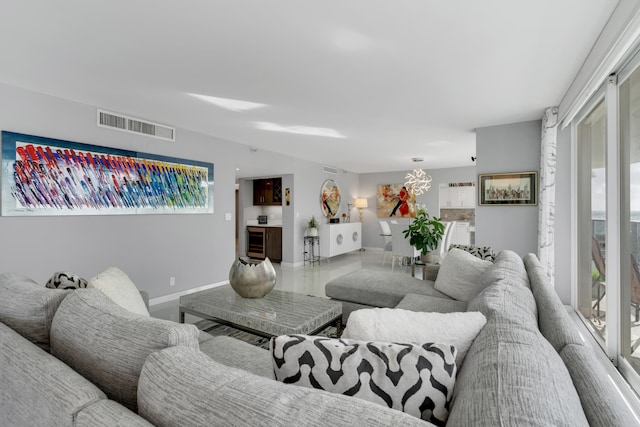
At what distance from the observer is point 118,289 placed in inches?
61.6

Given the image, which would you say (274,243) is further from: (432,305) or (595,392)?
(595,392)

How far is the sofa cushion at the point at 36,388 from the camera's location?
763 millimetres

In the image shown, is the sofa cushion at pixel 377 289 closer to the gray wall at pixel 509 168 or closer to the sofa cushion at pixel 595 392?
the gray wall at pixel 509 168

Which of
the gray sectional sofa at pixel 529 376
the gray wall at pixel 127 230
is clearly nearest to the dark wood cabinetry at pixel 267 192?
the gray wall at pixel 127 230

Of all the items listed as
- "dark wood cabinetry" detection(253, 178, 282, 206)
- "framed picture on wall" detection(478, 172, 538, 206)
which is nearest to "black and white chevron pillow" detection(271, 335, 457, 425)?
"framed picture on wall" detection(478, 172, 538, 206)

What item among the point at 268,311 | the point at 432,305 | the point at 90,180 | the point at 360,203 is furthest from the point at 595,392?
the point at 360,203

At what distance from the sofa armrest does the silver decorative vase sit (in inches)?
42.5

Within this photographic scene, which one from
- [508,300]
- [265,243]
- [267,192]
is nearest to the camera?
[508,300]

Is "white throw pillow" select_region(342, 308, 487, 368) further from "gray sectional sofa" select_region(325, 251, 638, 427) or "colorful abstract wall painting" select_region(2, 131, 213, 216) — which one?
"colorful abstract wall painting" select_region(2, 131, 213, 216)

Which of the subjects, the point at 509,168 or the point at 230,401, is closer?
the point at 230,401

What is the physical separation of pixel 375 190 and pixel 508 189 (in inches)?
209

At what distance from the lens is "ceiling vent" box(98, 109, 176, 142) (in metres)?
3.51

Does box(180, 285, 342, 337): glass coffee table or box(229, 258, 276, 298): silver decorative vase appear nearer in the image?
box(180, 285, 342, 337): glass coffee table

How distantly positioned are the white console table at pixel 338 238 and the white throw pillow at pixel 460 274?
14.5 ft
